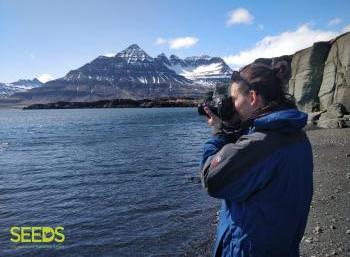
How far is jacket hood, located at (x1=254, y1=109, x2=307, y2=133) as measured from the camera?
3.70 metres

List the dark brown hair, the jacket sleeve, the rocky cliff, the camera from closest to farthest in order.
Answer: the jacket sleeve, the dark brown hair, the camera, the rocky cliff

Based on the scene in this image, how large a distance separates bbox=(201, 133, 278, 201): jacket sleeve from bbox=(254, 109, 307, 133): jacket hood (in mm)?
99

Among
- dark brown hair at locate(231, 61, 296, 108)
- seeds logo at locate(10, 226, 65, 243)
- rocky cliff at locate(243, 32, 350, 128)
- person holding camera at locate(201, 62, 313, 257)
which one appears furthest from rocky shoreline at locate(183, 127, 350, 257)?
rocky cliff at locate(243, 32, 350, 128)

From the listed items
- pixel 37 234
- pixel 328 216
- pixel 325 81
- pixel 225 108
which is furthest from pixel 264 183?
pixel 325 81

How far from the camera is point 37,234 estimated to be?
49.4 ft

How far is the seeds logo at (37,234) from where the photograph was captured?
46.8ft

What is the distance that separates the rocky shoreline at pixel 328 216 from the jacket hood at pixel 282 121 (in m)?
7.14

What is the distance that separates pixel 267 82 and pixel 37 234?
43.4 ft

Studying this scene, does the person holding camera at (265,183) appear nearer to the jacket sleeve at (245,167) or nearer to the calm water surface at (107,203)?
the jacket sleeve at (245,167)

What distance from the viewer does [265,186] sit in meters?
3.72

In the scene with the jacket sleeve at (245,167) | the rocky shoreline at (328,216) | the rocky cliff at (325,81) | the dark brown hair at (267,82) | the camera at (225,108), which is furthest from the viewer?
the rocky cliff at (325,81)

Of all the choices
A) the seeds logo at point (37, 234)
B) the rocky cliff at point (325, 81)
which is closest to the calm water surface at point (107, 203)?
the seeds logo at point (37, 234)

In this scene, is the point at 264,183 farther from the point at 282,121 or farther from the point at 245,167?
the point at 282,121

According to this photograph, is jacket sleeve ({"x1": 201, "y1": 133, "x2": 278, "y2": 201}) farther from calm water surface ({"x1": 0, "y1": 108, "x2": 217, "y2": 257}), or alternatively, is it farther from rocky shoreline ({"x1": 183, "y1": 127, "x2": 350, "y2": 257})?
calm water surface ({"x1": 0, "y1": 108, "x2": 217, "y2": 257})
